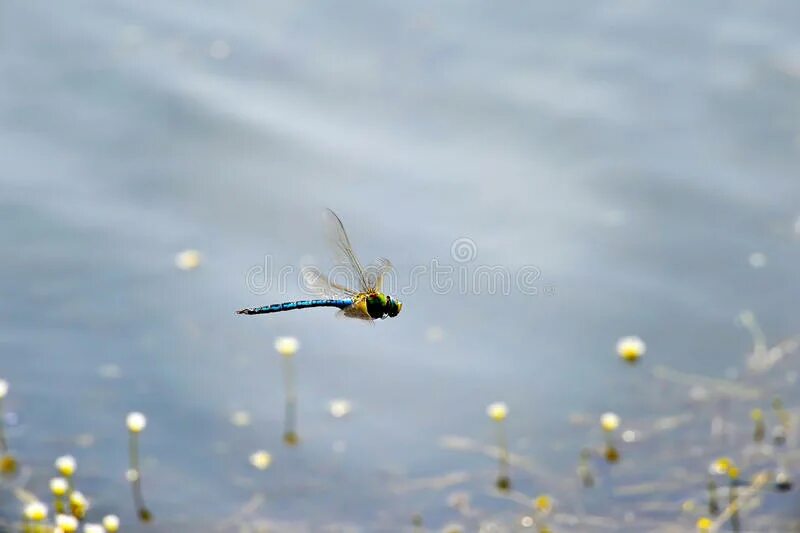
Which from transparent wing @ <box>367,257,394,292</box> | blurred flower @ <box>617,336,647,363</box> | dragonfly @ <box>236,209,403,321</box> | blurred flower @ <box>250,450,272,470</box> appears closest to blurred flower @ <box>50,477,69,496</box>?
blurred flower @ <box>250,450,272,470</box>

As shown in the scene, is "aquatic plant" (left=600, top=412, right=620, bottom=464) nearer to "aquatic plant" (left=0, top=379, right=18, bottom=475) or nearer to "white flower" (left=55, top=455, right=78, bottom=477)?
"white flower" (left=55, top=455, right=78, bottom=477)

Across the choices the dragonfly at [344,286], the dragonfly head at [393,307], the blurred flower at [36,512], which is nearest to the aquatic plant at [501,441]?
the blurred flower at [36,512]

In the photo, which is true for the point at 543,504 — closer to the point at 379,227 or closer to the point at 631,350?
the point at 631,350

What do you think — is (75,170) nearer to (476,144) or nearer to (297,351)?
(297,351)

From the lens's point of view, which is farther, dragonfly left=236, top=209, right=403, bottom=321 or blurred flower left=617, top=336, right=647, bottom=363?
blurred flower left=617, top=336, right=647, bottom=363

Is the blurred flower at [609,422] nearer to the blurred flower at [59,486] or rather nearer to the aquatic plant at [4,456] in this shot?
the blurred flower at [59,486]

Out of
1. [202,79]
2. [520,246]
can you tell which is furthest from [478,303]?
[202,79]

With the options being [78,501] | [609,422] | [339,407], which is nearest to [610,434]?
[609,422]
